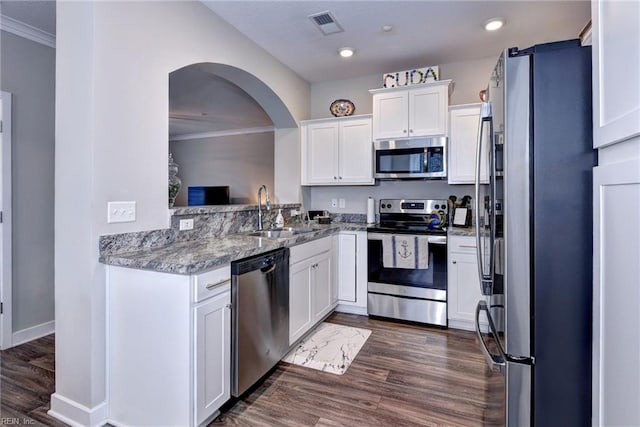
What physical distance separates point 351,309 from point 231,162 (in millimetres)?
5237

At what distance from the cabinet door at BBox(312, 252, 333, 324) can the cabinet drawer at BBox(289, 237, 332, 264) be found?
0.21 ft

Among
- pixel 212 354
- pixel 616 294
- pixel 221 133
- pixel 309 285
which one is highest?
pixel 221 133

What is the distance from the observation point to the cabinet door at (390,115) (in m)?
3.35

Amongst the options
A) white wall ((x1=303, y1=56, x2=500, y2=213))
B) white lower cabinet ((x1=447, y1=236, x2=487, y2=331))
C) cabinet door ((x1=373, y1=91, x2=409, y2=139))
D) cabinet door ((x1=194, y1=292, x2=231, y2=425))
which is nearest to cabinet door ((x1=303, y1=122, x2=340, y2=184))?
white wall ((x1=303, y1=56, x2=500, y2=213))

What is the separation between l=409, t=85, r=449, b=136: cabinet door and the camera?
3.20 m

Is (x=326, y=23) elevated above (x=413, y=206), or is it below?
above

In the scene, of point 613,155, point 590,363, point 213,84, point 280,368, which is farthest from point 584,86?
point 213,84

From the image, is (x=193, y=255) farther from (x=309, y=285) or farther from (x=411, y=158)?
(x=411, y=158)

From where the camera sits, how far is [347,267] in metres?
3.38

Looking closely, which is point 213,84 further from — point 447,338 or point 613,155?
point 613,155

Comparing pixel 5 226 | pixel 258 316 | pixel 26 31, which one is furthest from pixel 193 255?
pixel 26 31

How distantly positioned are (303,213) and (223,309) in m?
2.33

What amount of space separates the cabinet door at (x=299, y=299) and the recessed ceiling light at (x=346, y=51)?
6.66 ft

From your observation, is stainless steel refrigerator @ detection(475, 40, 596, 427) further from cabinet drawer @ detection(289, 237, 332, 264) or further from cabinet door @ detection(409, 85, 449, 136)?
cabinet door @ detection(409, 85, 449, 136)
